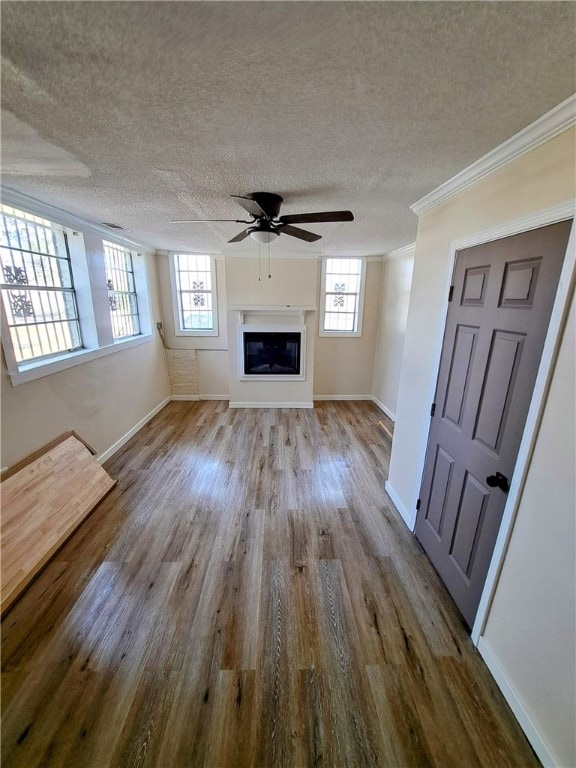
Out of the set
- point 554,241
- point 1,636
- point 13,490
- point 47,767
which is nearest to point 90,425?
point 13,490

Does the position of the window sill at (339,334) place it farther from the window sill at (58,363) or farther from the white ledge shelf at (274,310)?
the window sill at (58,363)

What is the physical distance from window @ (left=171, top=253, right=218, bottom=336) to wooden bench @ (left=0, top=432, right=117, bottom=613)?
9.10 feet

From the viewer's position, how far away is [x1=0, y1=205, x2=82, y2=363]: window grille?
2229mm

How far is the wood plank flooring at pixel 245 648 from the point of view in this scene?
1.16 m

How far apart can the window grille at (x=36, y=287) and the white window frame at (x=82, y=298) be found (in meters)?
0.07

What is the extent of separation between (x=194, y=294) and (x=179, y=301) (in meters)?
0.28

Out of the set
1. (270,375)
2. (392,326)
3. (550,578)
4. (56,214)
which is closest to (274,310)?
(270,375)

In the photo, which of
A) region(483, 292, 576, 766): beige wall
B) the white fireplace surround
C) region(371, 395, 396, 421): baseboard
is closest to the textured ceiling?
region(483, 292, 576, 766): beige wall

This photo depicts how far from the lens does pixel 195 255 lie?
4.66 meters

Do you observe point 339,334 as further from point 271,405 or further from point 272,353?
point 271,405

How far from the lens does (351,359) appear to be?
5.25m

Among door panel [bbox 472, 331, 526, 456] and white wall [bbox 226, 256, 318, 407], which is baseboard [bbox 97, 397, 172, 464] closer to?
white wall [bbox 226, 256, 318, 407]

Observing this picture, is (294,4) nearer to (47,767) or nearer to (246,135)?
(246,135)

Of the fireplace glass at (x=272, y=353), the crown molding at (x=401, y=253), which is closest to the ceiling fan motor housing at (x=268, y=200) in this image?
the crown molding at (x=401, y=253)
